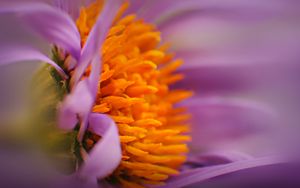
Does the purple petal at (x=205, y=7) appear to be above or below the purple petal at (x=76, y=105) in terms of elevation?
above

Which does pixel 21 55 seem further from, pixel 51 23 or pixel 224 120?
pixel 224 120

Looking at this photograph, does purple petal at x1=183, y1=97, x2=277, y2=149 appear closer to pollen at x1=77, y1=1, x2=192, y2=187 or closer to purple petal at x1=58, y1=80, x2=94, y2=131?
pollen at x1=77, y1=1, x2=192, y2=187

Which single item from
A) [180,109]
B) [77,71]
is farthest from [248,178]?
[77,71]

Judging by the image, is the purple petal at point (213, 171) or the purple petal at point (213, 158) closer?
the purple petal at point (213, 171)

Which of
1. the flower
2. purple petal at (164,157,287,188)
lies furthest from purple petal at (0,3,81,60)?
purple petal at (164,157,287,188)

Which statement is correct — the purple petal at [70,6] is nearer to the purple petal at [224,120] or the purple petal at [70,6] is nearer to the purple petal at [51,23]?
the purple petal at [51,23]

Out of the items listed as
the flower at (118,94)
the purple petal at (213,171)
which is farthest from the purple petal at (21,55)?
the purple petal at (213,171)
